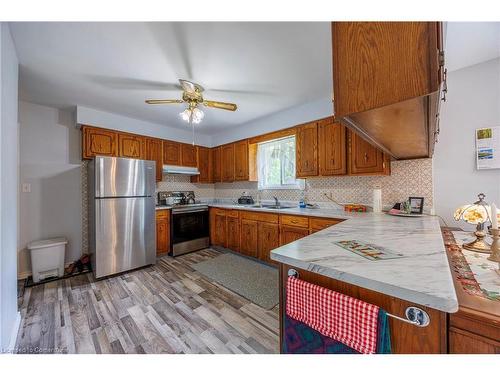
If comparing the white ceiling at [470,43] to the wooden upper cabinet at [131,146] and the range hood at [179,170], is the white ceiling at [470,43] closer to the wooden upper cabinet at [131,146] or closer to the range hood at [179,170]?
the range hood at [179,170]

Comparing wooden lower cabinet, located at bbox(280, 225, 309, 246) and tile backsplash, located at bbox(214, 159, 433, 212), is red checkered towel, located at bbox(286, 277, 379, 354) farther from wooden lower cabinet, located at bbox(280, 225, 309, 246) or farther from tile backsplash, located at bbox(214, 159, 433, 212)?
tile backsplash, located at bbox(214, 159, 433, 212)

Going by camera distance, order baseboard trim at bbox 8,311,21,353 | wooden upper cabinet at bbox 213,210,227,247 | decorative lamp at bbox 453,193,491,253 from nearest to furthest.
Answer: decorative lamp at bbox 453,193,491,253 → baseboard trim at bbox 8,311,21,353 → wooden upper cabinet at bbox 213,210,227,247

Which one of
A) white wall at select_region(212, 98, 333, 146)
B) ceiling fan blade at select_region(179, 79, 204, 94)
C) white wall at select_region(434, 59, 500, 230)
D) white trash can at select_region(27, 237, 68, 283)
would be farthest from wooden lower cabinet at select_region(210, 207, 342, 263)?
white trash can at select_region(27, 237, 68, 283)

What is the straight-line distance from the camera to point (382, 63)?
70 centimetres

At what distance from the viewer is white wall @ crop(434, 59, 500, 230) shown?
1.85 meters

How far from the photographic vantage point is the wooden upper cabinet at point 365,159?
7.41ft

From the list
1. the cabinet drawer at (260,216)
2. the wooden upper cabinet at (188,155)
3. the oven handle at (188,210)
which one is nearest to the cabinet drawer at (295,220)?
the cabinet drawer at (260,216)

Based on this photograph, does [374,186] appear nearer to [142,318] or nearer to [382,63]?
[382,63]

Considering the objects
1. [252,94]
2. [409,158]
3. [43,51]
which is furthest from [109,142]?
[409,158]

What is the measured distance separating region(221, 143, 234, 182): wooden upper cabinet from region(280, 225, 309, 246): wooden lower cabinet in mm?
1675

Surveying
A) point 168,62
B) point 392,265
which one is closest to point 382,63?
point 392,265

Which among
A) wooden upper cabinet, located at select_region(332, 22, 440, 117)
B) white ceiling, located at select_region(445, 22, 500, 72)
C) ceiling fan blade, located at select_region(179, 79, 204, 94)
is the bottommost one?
wooden upper cabinet, located at select_region(332, 22, 440, 117)

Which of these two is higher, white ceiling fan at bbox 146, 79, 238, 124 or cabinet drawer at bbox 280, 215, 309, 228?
white ceiling fan at bbox 146, 79, 238, 124

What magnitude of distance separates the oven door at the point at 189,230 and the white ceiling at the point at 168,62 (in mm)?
1814
